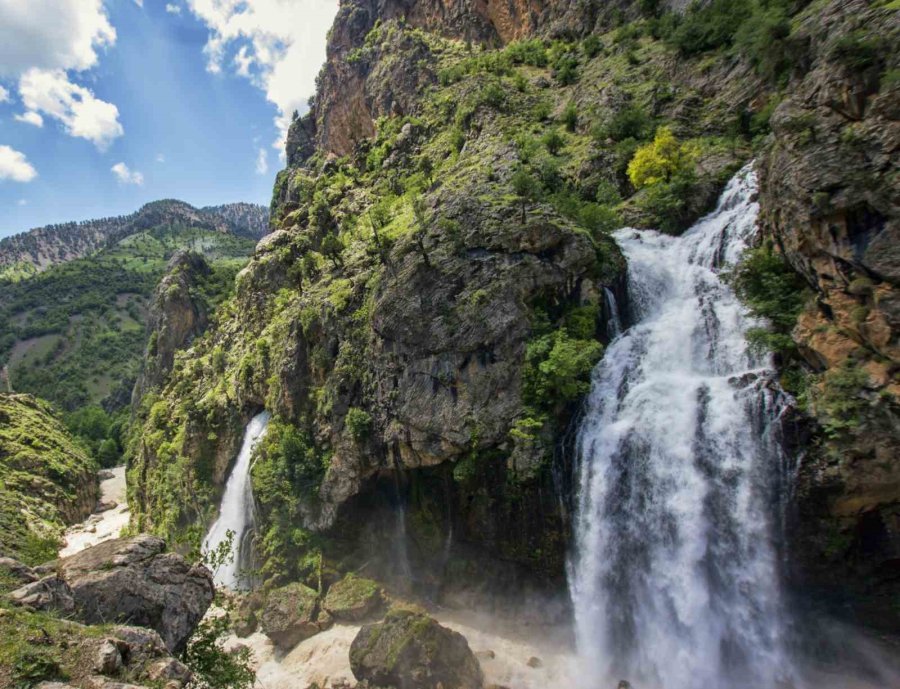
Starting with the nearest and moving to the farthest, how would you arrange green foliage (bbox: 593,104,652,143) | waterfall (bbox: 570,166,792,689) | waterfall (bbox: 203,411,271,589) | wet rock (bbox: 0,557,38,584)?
1. wet rock (bbox: 0,557,38,584)
2. waterfall (bbox: 570,166,792,689)
3. waterfall (bbox: 203,411,271,589)
4. green foliage (bbox: 593,104,652,143)

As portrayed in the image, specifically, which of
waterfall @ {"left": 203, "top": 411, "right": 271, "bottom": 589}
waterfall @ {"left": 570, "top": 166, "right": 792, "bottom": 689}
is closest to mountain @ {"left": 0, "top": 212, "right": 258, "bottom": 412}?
waterfall @ {"left": 203, "top": 411, "right": 271, "bottom": 589}

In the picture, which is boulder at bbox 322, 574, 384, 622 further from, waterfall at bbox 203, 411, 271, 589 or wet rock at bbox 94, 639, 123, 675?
wet rock at bbox 94, 639, 123, 675

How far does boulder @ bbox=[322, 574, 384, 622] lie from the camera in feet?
90.8

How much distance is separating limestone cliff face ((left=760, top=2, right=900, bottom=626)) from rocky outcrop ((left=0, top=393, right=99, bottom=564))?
175 ft

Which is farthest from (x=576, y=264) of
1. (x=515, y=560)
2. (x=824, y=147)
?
(x=515, y=560)

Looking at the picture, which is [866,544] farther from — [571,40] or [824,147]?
[571,40]

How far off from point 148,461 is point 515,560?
170 feet

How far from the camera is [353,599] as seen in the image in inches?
1109

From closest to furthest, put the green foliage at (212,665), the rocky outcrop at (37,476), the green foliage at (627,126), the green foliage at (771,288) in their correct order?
the green foliage at (212,665) < the green foliage at (771,288) < the green foliage at (627,126) < the rocky outcrop at (37,476)

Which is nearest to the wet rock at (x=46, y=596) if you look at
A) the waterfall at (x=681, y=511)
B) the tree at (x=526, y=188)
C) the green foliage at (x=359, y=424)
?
the green foliage at (x=359, y=424)

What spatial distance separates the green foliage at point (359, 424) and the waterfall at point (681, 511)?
45.2ft

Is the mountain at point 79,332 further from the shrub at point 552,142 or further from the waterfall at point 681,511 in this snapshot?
the waterfall at point 681,511

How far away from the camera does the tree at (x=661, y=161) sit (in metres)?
35.2

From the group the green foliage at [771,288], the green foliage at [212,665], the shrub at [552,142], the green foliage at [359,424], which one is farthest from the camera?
the shrub at [552,142]
